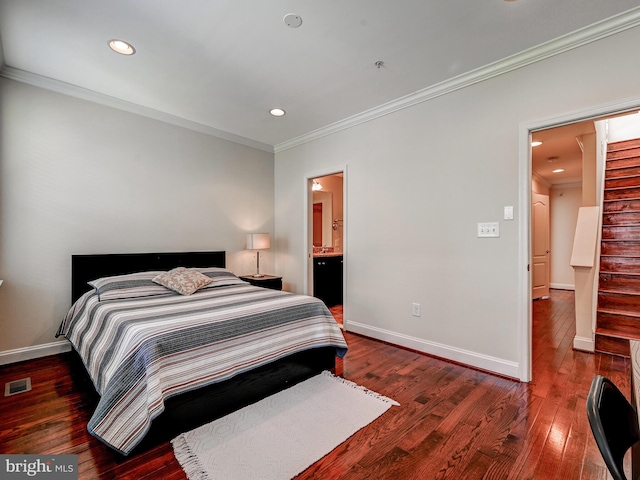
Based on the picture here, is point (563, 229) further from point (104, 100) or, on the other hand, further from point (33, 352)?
point (33, 352)

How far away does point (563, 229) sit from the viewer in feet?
23.3

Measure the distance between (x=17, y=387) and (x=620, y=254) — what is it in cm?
604

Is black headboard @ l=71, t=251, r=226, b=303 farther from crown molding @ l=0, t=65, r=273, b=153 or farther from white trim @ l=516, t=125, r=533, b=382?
white trim @ l=516, t=125, r=533, b=382

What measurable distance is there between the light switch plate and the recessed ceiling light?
3.22 m

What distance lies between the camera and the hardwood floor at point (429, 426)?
5.05ft

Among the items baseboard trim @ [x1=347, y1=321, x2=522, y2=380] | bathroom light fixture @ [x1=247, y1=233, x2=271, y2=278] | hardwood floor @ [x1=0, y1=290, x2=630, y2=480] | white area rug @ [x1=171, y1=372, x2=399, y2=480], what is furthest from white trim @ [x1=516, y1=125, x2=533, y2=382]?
bathroom light fixture @ [x1=247, y1=233, x2=271, y2=278]

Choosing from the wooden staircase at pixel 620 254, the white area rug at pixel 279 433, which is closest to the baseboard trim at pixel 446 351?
the white area rug at pixel 279 433

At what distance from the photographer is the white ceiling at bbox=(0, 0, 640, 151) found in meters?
1.98

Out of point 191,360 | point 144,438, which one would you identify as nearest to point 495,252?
point 191,360

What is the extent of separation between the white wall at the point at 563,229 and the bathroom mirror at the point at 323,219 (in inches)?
214

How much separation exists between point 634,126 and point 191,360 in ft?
19.7

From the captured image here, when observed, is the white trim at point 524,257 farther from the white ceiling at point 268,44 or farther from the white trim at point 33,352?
the white trim at point 33,352

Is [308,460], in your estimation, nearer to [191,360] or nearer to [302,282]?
[191,360]

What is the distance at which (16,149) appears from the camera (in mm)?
2773
